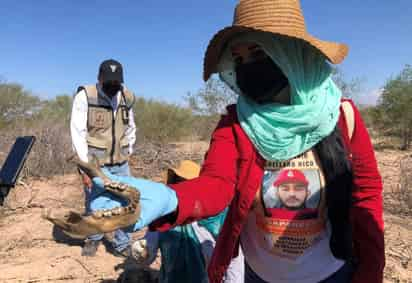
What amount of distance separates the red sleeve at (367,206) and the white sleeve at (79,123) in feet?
9.34

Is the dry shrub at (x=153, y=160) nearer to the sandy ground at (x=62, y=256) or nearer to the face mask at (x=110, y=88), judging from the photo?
the sandy ground at (x=62, y=256)

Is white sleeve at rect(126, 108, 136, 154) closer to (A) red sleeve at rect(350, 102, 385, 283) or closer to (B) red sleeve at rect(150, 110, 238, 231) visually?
(B) red sleeve at rect(150, 110, 238, 231)

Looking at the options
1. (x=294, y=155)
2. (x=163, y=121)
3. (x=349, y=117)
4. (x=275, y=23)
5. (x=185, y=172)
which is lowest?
(x=163, y=121)

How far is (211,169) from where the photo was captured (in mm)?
1146

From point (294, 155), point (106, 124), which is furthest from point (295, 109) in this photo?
point (106, 124)

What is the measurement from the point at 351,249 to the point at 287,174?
322mm

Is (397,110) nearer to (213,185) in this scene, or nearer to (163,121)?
(163,121)

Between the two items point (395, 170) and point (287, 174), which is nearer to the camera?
point (287, 174)

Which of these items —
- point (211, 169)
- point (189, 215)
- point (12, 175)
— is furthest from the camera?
point (12, 175)

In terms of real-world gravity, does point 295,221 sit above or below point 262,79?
below

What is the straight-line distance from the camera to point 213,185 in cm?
110

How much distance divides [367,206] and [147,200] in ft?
2.45

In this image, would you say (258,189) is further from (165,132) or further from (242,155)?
(165,132)

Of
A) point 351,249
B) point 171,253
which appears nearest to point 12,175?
point 171,253
